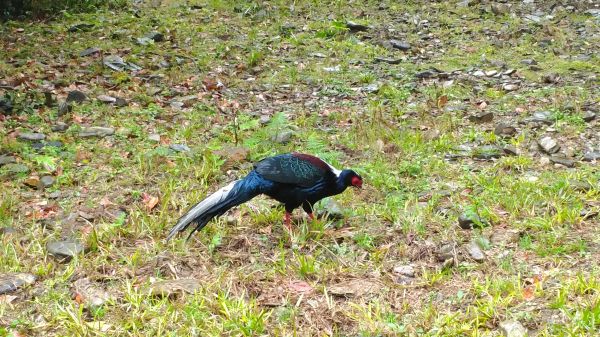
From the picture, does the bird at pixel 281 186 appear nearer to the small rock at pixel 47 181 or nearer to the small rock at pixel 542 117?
the small rock at pixel 47 181

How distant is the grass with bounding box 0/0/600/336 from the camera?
3.92 meters

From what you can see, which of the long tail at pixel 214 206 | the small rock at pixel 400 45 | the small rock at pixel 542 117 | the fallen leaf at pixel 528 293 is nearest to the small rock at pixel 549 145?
the small rock at pixel 542 117

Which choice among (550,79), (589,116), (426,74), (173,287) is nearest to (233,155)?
(173,287)

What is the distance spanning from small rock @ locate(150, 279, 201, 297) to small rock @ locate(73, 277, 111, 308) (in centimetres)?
30

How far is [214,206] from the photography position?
15.2 feet

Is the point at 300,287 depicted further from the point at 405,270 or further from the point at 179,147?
the point at 179,147

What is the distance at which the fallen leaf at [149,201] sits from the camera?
5.36 m

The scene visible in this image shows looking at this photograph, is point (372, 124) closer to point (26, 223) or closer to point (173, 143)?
point (173, 143)

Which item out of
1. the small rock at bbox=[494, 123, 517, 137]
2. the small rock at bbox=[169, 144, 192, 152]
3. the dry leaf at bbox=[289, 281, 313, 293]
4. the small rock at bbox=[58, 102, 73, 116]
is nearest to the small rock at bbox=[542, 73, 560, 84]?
the small rock at bbox=[494, 123, 517, 137]

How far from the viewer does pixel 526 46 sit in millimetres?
9883

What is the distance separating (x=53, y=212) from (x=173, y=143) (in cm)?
168

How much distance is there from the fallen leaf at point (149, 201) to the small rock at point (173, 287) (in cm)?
121

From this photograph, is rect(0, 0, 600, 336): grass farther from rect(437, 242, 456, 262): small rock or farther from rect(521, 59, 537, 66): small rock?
rect(521, 59, 537, 66): small rock

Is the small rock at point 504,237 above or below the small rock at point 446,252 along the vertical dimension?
below
